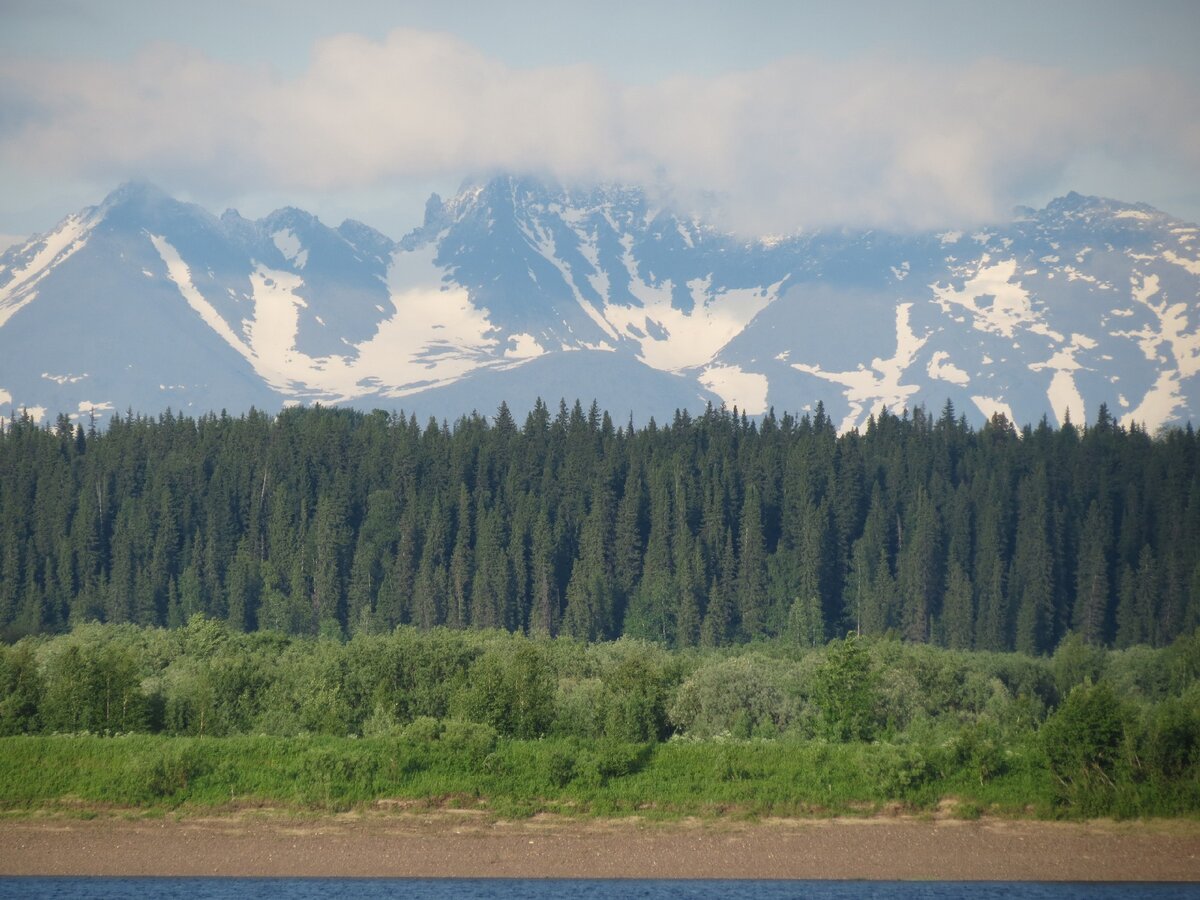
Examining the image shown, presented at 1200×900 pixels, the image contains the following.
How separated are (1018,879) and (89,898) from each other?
3124 cm

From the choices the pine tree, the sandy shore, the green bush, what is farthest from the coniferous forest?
the sandy shore

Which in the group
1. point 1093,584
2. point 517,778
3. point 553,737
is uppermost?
point 1093,584

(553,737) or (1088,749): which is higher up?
(553,737)

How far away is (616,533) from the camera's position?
6831 inches

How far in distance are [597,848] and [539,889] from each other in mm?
3624

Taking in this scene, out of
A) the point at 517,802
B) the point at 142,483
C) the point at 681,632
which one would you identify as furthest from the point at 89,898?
the point at 142,483

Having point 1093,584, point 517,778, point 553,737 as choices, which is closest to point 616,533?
point 1093,584

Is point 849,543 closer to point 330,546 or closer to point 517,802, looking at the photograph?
point 330,546

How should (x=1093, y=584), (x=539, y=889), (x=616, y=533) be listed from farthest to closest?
1. (x=616, y=533)
2. (x=1093, y=584)
3. (x=539, y=889)

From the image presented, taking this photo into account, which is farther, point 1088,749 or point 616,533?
point 616,533

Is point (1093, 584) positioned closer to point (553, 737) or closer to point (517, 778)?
point (553, 737)

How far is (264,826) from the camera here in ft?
201

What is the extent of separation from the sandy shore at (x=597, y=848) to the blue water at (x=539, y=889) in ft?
1.81

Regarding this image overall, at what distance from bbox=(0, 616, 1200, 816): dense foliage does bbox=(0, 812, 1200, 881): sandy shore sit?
A: 3.51 feet
